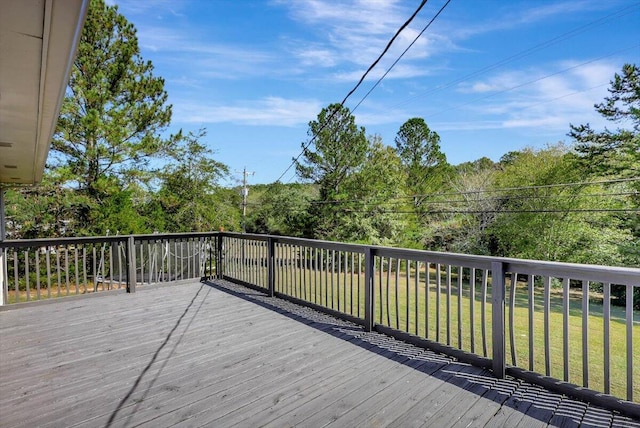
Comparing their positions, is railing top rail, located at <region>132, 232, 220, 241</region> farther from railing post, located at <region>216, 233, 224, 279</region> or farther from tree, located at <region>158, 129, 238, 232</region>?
tree, located at <region>158, 129, 238, 232</region>

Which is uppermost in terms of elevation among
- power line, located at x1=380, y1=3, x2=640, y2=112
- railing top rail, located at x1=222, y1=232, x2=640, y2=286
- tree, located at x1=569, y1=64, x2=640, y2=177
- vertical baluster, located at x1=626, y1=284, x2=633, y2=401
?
power line, located at x1=380, y1=3, x2=640, y2=112

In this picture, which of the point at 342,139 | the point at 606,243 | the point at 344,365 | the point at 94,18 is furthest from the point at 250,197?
the point at 344,365

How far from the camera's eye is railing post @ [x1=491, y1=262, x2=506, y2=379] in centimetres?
246

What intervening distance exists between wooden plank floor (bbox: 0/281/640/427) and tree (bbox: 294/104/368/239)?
14634 millimetres

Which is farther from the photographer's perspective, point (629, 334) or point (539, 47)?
point (539, 47)

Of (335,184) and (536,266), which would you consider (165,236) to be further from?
(335,184)

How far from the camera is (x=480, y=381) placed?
7.89ft

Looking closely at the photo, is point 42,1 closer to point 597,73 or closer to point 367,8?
point 367,8

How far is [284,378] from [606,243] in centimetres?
1641

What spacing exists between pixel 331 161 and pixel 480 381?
54.4ft

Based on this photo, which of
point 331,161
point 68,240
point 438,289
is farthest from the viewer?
point 331,161

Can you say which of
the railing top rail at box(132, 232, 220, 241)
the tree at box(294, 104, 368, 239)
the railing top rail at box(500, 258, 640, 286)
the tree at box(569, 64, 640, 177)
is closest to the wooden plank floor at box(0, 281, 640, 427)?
the railing top rail at box(500, 258, 640, 286)

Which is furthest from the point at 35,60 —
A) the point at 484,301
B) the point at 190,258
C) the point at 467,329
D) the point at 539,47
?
the point at 539,47

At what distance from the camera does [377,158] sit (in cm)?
1936
